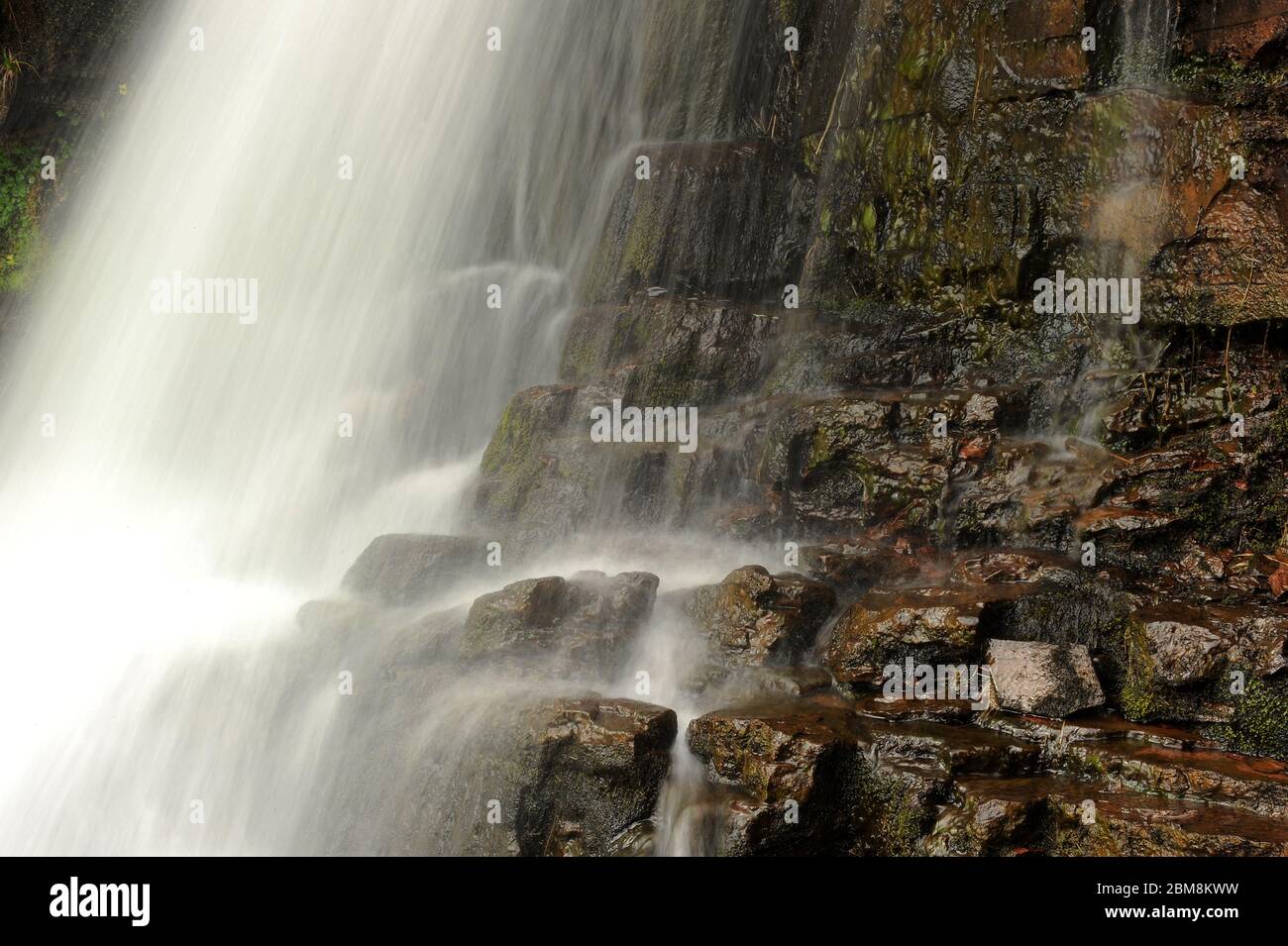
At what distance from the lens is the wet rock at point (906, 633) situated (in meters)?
6.70

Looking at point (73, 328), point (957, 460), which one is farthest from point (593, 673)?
point (73, 328)

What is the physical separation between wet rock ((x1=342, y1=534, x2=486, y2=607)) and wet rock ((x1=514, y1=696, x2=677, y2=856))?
2.72 metres

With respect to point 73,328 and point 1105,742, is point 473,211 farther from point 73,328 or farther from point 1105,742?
point 1105,742

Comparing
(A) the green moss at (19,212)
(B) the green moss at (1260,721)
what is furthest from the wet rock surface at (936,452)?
(A) the green moss at (19,212)

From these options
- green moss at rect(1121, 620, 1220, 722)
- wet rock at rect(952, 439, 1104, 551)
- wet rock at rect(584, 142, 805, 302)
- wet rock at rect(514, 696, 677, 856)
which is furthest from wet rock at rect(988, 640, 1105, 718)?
wet rock at rect(584, 142, 805, 302)

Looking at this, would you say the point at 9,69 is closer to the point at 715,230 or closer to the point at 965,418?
the point at 715,230

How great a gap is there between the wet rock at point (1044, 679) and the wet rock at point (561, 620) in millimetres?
2487

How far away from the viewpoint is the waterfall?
437 inches

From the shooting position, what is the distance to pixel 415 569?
358 inches

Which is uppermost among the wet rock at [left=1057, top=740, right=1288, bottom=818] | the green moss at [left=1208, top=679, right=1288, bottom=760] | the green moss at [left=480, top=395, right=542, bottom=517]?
the green moss at [left=480, top=395, right=542, bottom=517]

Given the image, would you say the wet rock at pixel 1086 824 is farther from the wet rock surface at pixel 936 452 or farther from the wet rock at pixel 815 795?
the wet rock at pixel 815 795

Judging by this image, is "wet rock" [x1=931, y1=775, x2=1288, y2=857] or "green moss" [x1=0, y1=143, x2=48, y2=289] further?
"green moss" [x1=0, y1=143, x2=48, y2=289]

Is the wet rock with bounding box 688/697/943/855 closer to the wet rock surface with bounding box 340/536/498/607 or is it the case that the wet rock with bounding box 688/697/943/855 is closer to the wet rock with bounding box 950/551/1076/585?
the wet rock with bounding box 950/551/1076/585

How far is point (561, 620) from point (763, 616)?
148 cm
